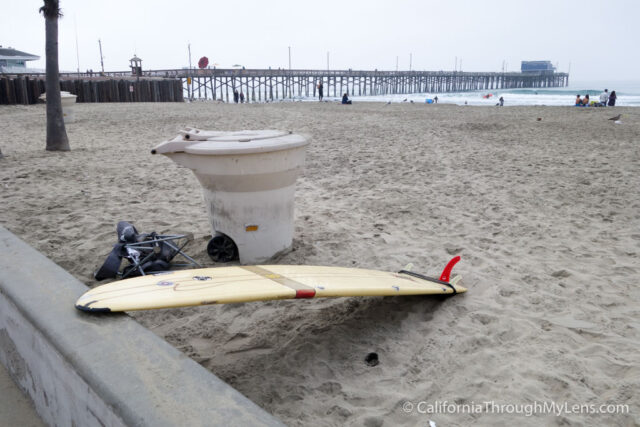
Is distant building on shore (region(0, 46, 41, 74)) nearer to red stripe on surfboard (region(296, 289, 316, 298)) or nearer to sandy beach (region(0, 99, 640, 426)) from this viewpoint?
sandy beach (region(0, 99, 640, 426))

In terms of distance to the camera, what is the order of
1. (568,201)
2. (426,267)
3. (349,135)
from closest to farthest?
(426,267) → (568,201) → (349,135)

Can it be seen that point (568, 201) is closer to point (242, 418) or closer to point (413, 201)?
point (413, 201)

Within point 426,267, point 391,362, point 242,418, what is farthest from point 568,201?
point 242,418

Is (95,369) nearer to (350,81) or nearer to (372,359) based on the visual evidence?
(372,359)

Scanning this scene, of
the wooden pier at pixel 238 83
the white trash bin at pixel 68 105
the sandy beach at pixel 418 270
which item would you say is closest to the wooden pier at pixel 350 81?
the wooden pier at pixel 238 83

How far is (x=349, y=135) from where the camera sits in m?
11.1

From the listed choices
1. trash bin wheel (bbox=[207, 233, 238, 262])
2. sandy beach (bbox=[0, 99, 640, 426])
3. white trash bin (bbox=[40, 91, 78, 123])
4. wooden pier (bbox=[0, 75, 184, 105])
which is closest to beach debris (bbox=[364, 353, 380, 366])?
sandy beach (bbox=[0, 99, 640, 426])

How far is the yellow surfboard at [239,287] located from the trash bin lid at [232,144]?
85 cm

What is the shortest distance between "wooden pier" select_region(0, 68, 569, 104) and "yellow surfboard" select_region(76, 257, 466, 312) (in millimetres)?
24212

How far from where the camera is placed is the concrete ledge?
1375 millimetres

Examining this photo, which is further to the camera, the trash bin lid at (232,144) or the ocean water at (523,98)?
the ocean water at (523,98)

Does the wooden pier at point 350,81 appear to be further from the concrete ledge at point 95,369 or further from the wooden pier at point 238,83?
the concrete ledge at point 95,369

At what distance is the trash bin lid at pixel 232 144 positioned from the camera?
2945 millimetres

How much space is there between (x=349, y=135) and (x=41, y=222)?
785 centimetres
